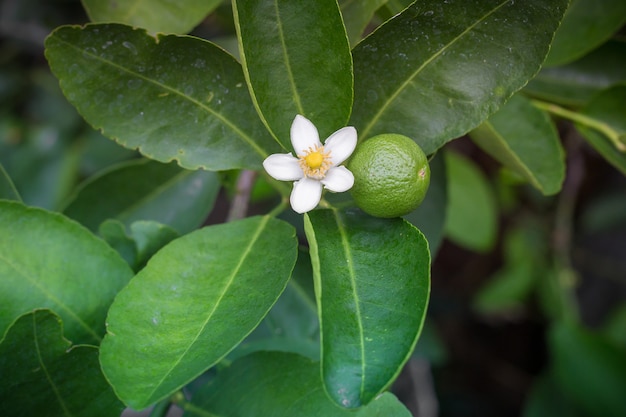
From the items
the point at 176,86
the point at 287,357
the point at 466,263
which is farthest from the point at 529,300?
the point at 176,86

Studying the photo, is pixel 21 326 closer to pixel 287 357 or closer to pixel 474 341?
pixel 287 357

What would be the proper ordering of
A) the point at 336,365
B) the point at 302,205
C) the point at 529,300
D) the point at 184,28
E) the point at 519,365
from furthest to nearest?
Answer: the point at 519,365 < the point at 529,300 < the point at 184,28 < the point at 302,205 < the point at 336,365

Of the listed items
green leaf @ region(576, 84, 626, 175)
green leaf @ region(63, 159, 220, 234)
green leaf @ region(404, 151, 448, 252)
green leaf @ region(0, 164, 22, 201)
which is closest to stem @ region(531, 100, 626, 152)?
green leaf @ region(576, 84, 626, 175)

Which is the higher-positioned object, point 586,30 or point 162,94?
point 162,94

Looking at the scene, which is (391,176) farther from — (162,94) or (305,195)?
(162,94)

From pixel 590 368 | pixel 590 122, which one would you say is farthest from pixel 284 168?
pixel 590 368
